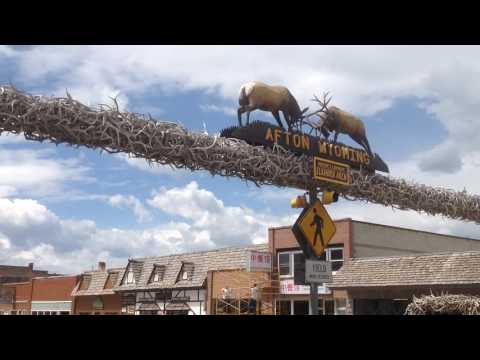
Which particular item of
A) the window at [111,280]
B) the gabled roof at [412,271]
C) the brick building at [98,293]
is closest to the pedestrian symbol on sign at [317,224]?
the gabled roof at [412,271]

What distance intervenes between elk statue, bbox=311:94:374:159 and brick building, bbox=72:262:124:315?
984 inches

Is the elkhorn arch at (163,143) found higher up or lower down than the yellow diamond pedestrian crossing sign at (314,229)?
higher up

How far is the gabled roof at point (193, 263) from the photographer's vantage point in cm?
2991

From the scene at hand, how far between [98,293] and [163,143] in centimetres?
2984

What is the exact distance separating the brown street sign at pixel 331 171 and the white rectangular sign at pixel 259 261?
13.4 meters

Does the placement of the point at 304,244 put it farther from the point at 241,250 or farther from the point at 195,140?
the point at 241,250

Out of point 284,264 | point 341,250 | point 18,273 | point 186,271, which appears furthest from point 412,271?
point 18,273

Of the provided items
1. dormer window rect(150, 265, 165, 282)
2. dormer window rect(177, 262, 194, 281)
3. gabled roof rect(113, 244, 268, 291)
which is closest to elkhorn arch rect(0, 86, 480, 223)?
gabled roof rect(113, 244, 268, 291)

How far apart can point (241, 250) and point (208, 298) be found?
3.13 m

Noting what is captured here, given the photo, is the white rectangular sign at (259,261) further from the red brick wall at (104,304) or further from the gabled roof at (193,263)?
the red brick wall at (104,304)

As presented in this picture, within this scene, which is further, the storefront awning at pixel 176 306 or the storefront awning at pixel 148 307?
the storefront awning at pixel 148 307

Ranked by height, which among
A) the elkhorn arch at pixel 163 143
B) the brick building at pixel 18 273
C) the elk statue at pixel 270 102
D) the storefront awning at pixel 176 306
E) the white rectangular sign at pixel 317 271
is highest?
the brick building at pixel 18 273
